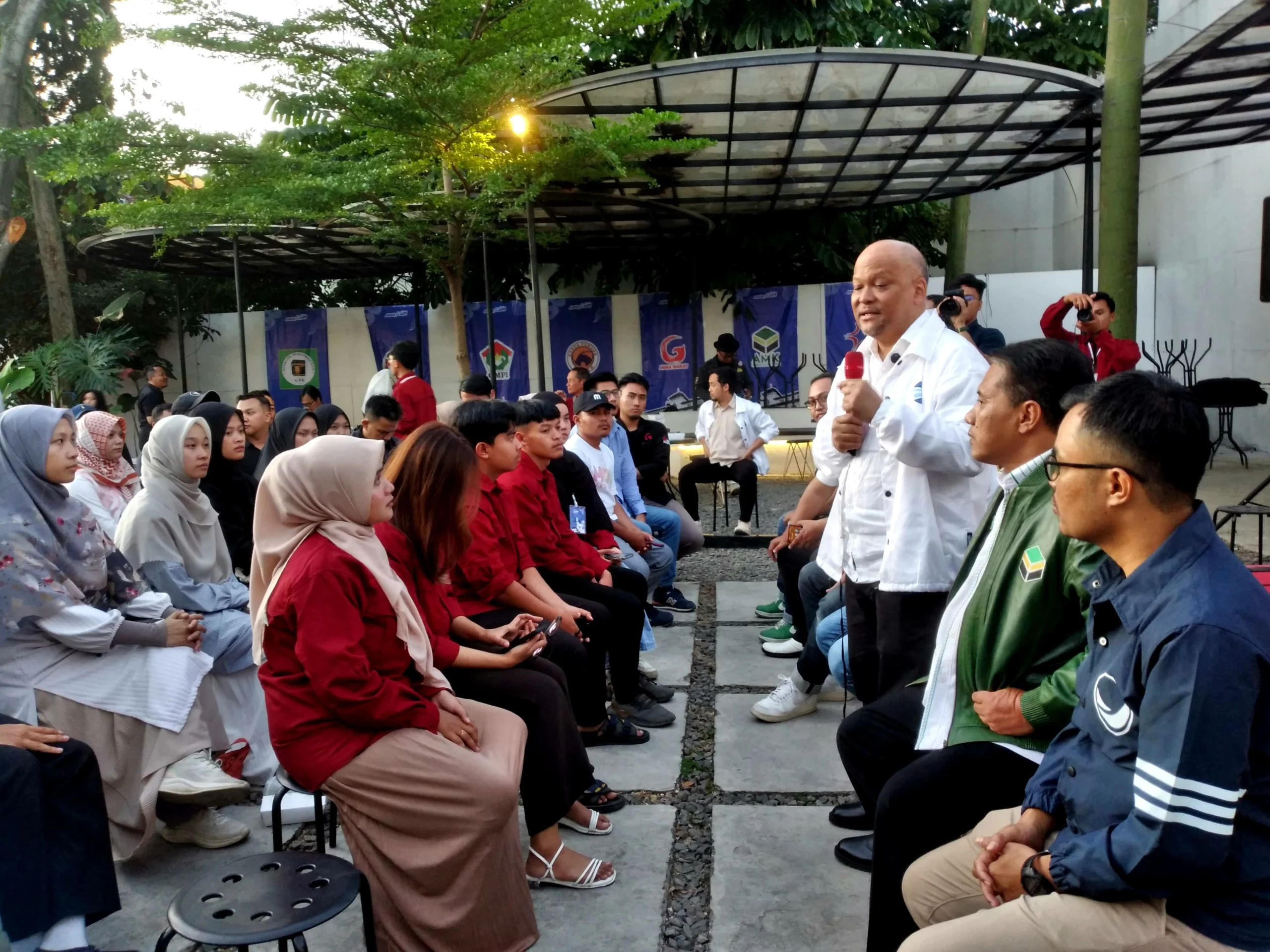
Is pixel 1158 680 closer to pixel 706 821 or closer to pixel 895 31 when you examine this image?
pixel 706 821

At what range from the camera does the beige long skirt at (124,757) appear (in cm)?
286

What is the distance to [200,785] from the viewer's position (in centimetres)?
319

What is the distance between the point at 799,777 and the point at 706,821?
1.53 feet

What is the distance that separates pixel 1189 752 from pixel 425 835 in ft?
5.65

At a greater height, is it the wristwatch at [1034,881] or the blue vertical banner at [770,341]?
the blue vertical banner at [770,341]

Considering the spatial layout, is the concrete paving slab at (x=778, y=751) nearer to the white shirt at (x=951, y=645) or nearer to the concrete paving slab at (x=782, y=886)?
the concrete paving slab at (x=782, y=886)

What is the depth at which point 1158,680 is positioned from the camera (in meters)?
1.40

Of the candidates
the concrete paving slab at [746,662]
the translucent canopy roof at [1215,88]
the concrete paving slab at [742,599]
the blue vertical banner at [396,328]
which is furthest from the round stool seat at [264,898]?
the blue vertical banner at [396,328]

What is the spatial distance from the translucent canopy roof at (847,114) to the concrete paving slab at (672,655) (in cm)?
383

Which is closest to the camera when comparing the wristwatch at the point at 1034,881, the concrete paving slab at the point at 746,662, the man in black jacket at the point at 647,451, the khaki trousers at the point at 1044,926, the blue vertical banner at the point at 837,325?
the khaki trousers at the point at 1044,926

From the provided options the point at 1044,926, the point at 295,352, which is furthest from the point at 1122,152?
the point at 295,352

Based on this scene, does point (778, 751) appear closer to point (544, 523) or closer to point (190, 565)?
point (544, 523)

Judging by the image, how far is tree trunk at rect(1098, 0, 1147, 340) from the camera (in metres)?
6.37

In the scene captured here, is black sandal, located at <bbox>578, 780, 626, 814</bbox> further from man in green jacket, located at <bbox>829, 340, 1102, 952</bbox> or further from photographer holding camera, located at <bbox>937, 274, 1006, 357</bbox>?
photographer holding camera, located at <bbox>937, 274, 1006, 357</bbox>
